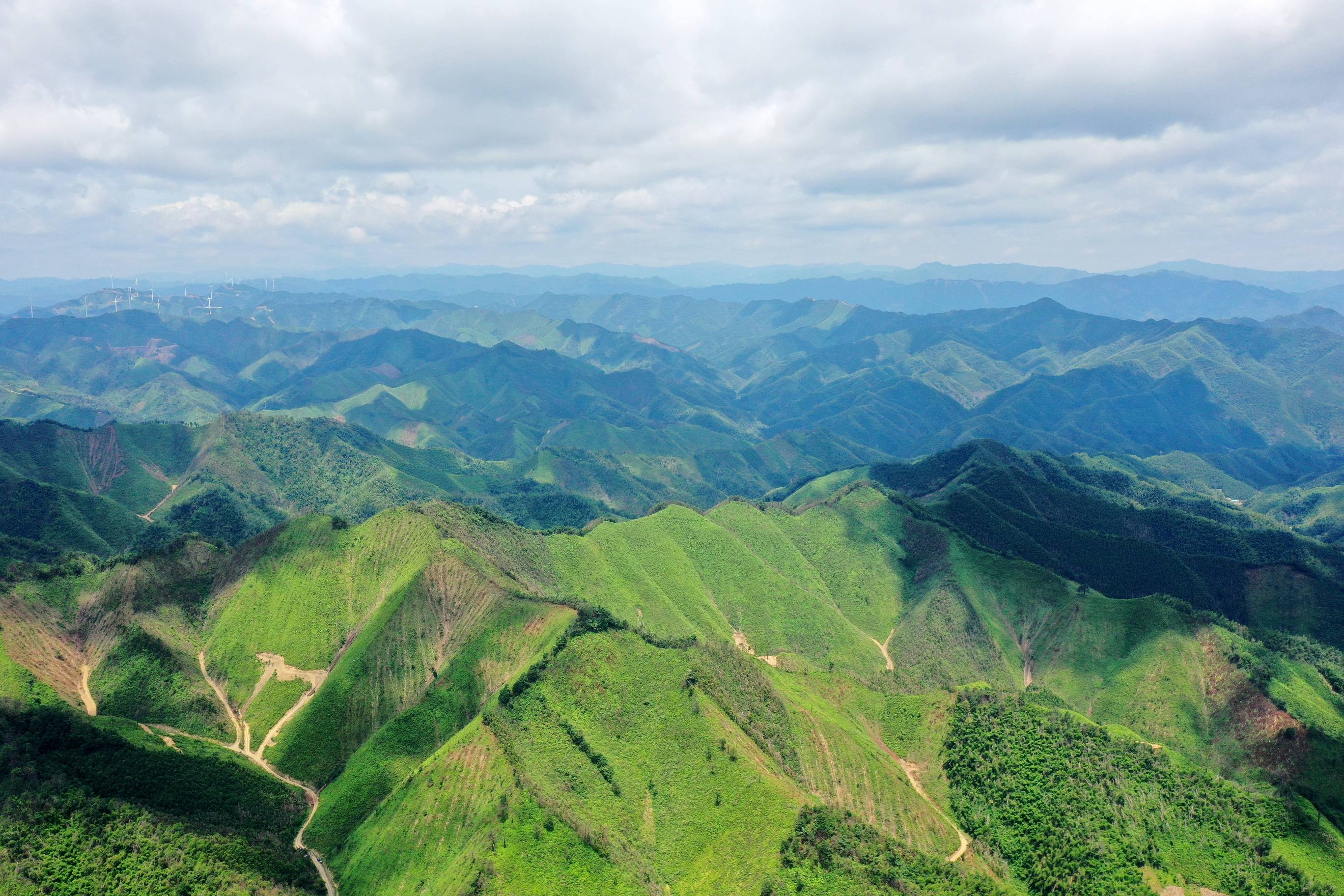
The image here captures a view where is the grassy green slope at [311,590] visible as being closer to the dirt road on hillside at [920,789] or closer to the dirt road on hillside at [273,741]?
the dirt road on hillside at [273,741]

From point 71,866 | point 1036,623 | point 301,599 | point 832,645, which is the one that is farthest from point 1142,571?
point 71,866

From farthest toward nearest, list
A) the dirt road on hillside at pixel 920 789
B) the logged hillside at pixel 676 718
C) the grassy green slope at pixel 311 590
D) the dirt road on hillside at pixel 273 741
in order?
1. the grassy green slope at pixel 311 590
2. the dirt road on hillside at pixel 273 741
3. the dirt road on hillside at pixel 920 789
4. the logged hillside at pixel 676 718

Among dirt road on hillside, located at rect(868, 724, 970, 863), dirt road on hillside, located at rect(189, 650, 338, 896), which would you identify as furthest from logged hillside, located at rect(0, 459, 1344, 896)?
dirt road on hillside, located at rect(189, 650, 338, 896)

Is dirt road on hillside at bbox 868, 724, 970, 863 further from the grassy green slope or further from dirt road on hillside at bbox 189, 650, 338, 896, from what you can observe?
the grassy green slope

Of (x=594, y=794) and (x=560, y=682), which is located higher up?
(x=560, y=682)

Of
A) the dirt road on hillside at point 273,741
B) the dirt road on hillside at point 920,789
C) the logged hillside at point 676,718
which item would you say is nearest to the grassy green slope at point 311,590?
the logged hillside at point 676,718

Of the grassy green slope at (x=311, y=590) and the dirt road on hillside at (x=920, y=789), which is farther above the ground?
the grassy green slope at (x=311, y=590)

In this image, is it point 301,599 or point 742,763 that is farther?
point 301,599

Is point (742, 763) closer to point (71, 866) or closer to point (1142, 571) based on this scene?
point (71, 866)
